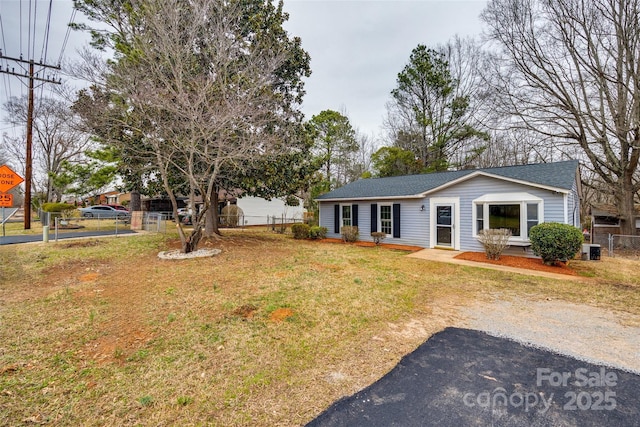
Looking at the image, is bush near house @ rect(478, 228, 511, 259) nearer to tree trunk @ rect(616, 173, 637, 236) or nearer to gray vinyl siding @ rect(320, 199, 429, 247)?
gray vinyl siding @ rect(320, 199, 429, 247)

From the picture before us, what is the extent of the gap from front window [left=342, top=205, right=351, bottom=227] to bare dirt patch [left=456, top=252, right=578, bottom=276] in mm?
5821

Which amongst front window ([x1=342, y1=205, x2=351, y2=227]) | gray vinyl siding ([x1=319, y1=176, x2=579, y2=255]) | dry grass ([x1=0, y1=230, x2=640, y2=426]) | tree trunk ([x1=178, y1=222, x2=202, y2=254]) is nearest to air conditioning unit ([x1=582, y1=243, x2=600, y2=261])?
gray vinyl siding ([x1=319, y1=176, x2=579, y2=255])

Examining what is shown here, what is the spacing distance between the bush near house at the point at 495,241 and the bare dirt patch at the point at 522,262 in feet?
0.80

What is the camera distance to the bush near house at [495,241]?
9.14 meters

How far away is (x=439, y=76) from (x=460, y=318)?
21.2 m

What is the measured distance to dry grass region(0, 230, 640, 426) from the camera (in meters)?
2.56

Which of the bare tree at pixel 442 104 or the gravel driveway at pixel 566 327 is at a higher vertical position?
the bare tree at pixel 442 104

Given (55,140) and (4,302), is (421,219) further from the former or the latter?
(55,140)

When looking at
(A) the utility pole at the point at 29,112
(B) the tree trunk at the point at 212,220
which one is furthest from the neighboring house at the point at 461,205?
(A) the utility pole at the point at 29,112

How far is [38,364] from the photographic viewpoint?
3162 mm

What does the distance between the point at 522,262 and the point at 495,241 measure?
96cm

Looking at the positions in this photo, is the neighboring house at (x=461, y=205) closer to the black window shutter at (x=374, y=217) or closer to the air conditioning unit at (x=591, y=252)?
the black window shutter at (x=374, y=217)

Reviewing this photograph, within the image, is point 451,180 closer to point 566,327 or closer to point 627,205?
point 566,327

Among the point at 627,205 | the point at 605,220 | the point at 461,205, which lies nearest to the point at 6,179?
the point at 461,205
